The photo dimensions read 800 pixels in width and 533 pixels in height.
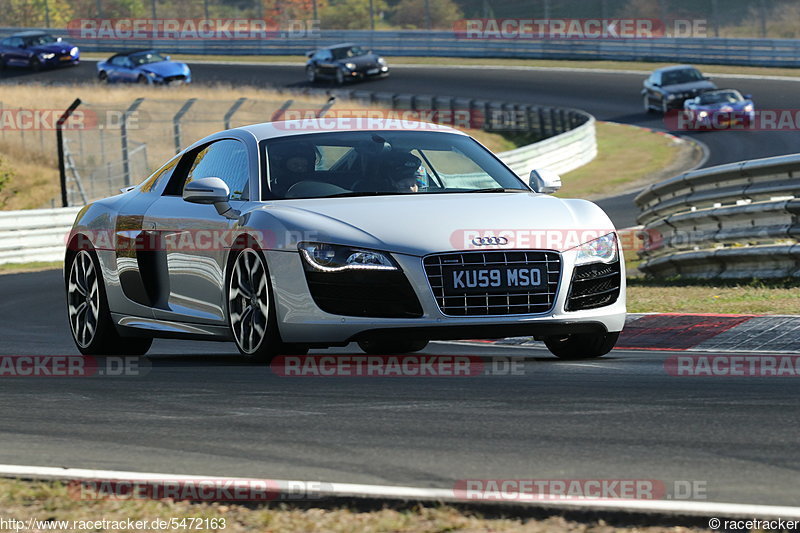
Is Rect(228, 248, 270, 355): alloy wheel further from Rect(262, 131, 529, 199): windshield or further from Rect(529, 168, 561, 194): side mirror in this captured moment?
Rect(529, 168, 561, 194): side mirror

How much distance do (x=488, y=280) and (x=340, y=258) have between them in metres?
0.77

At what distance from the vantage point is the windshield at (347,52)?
49.8m

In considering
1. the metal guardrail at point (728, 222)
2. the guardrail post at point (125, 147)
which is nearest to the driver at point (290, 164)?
the metal guardrail at point (728, 222)

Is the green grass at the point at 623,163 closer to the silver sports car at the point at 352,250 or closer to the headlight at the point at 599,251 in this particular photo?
the silver sports car at the point at 352,250

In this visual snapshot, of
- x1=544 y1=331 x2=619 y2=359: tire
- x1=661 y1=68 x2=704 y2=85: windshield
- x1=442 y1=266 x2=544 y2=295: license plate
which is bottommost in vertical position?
x1=661 y1=68 x2=704 y2=85: windshield

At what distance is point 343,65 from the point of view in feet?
162

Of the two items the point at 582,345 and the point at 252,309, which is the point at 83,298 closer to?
the point at 252,309

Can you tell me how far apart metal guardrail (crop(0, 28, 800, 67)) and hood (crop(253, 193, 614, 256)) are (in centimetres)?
4022

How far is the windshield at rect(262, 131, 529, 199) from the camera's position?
7820 millimetres

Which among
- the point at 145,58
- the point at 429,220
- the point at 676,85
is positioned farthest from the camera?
the point at 145,58

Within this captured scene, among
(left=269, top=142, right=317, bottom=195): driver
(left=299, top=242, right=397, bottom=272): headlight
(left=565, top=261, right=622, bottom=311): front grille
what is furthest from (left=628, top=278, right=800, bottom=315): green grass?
(left=299, top=242, right=397, bottom=272): headlight

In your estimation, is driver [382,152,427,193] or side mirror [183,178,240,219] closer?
side mirror [183,178,240,219]

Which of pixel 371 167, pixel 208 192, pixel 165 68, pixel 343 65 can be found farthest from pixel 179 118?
pixel 165 68

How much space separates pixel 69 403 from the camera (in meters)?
6.41
